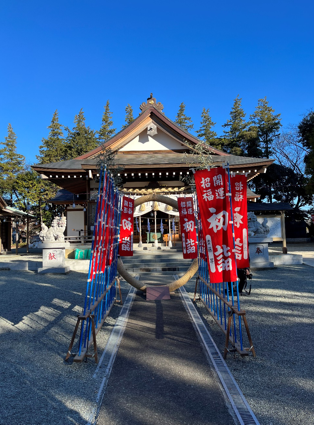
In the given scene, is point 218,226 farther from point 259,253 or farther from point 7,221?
point 7,221

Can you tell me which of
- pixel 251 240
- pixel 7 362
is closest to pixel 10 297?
pixel 7 362

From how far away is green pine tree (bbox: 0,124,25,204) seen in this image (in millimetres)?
32500

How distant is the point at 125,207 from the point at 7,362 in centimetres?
440

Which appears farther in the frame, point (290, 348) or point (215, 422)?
point (290, 348)

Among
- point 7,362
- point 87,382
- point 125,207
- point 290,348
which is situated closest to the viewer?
point 87,382

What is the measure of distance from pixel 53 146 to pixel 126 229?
103 ft

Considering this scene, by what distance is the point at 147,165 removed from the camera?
1291 cm

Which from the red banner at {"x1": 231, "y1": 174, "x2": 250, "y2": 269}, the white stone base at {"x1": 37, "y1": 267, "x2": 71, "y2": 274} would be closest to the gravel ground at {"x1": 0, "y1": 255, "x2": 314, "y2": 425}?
the red banner at {"x1": 231, "y1": 174, "x2": 250, "y2": 269}

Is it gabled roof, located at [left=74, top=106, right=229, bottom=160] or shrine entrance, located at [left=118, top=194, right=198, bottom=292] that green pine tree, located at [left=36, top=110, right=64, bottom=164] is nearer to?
gabled roof, located at [left=74, top=106, right=229, bottom=160]

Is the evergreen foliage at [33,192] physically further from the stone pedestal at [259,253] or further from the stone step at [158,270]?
the stone pedestal at [259,253]

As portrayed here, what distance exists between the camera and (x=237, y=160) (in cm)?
1482

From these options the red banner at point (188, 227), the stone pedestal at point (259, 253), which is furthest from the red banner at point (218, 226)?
the stone pedestal at point (259, 253)

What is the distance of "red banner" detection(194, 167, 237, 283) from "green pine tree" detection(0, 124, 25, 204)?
32903 mm

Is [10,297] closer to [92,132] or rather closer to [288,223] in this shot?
[288,223]
